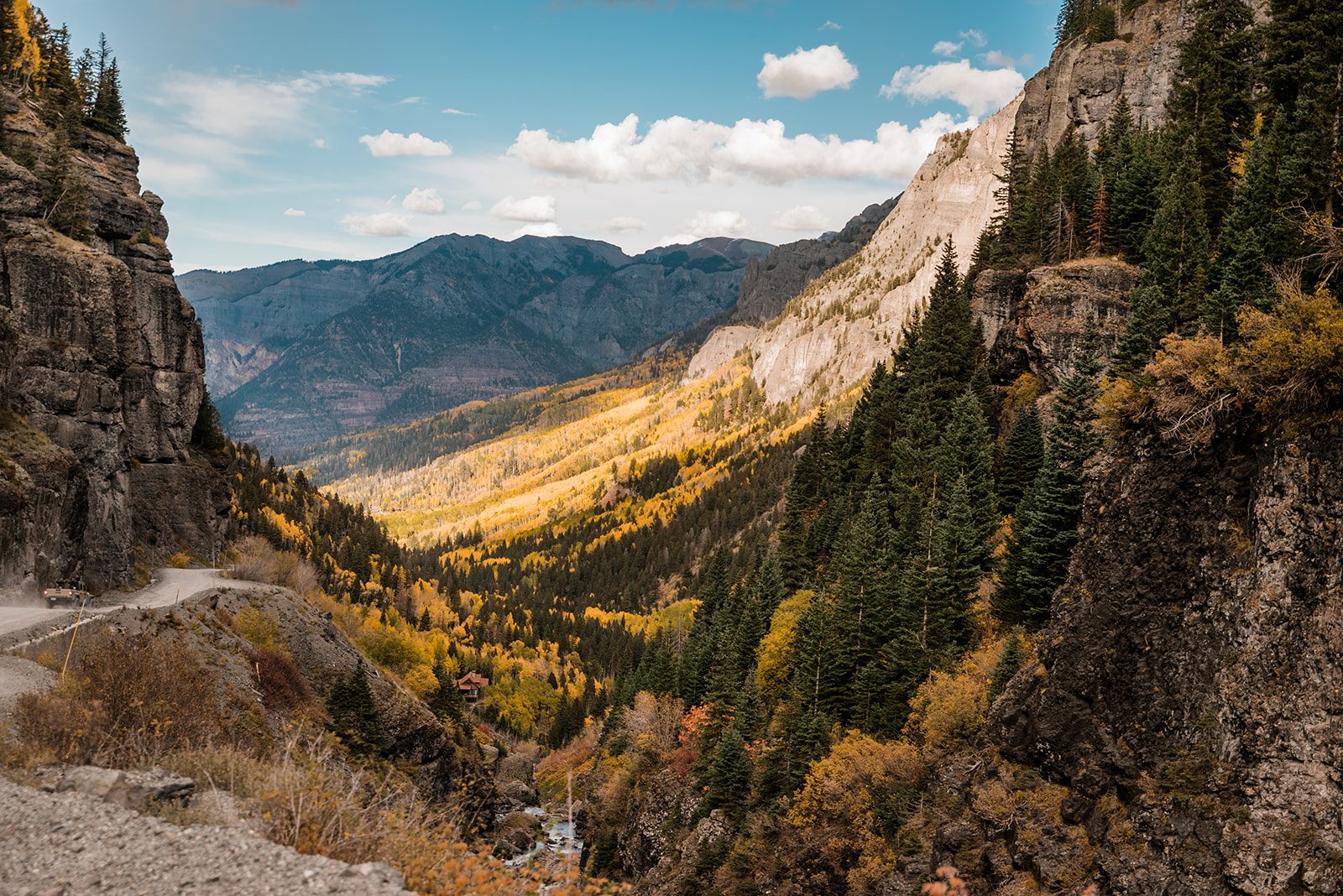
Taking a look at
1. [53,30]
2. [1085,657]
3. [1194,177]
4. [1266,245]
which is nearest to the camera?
[1085,657]

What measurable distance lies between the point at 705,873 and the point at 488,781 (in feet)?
77.0

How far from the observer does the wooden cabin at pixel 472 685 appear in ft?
380

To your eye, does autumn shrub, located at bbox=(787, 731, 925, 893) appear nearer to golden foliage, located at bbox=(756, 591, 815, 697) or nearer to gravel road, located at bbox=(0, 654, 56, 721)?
golden foliage, located at bbox=(756, 591, 815, 697)

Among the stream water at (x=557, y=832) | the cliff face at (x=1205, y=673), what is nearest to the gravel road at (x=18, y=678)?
the cliff face at (x=1205, y=673)

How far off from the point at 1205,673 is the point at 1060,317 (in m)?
33.1

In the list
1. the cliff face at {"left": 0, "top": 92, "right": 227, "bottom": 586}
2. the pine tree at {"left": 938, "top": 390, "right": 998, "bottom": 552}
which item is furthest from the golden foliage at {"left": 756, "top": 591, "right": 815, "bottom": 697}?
the cliff face at {"left": 0, "top": 92, "right": 227, "bottom": 586}

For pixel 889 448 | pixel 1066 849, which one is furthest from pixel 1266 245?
pixel 889 448

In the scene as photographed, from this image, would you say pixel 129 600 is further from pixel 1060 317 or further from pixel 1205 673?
pixel 1060 317

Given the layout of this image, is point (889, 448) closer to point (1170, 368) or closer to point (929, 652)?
point (929, 652)

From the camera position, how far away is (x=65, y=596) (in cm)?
3522

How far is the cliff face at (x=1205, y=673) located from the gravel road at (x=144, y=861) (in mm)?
19927

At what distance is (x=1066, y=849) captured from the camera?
2352 cm

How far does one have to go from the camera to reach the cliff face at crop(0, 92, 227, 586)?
1437 inches

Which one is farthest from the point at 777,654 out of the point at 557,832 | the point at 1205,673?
the point at 557,832
